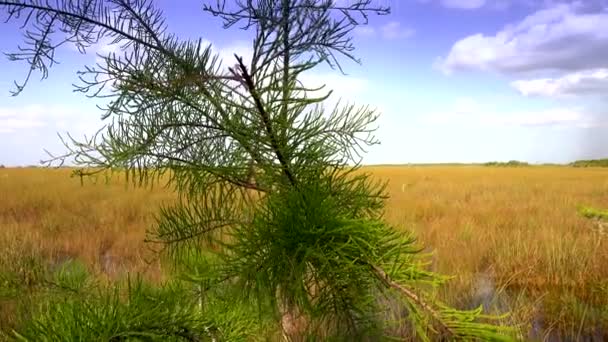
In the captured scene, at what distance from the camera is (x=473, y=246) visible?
4.89 metres

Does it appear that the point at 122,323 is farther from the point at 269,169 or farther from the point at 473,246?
the point at 473,246

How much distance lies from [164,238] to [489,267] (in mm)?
3861

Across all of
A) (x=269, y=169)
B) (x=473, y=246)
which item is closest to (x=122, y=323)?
(x=269, y=169)

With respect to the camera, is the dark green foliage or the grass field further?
the grass field

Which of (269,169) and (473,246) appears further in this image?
(473,246)

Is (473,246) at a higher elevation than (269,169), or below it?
below

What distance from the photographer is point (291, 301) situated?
76 centimetres

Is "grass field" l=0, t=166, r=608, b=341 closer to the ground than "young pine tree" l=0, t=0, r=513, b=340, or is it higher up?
closer to the ground

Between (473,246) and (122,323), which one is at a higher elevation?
(122,323)

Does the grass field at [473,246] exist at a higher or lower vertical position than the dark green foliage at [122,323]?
lower

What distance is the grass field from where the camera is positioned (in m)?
3.19

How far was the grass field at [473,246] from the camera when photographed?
3189 mm

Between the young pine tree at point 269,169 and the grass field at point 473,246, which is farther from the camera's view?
the grass field at point 473,246

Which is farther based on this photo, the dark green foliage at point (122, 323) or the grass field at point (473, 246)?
the grass field at point (473, 246)
